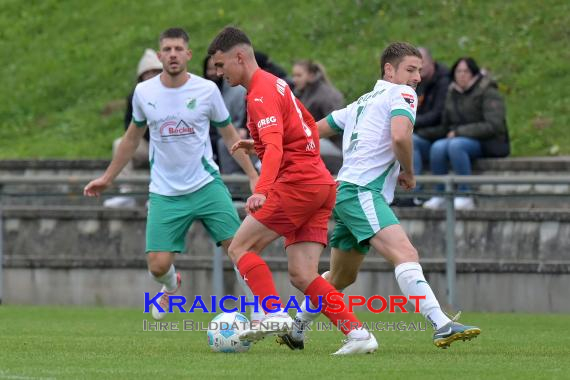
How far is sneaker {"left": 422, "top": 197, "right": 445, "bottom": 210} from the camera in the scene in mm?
16562

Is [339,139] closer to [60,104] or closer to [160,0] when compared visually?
[60,104]

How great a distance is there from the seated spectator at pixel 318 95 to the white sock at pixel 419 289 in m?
7.29

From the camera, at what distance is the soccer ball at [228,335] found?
32.9 ft

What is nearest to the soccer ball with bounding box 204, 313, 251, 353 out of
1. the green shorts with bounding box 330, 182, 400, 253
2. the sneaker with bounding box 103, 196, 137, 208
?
the green shorts with bounding box 330, 182, 400, 253

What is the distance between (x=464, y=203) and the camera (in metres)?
16.7

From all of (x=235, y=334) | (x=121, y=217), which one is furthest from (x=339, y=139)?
(x=235, y=334)

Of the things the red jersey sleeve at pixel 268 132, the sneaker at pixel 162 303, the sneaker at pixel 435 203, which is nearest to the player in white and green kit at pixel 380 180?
the red jersey sleeve at pixel 268 132

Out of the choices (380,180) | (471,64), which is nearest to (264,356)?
(380,180)

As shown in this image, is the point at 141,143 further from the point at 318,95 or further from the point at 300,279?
the point at 300,279

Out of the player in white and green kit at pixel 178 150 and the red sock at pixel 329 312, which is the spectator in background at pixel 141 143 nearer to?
the player in white and green kit at pixel 178 150

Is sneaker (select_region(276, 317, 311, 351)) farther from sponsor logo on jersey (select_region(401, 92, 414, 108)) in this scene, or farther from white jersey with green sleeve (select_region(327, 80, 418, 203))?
sponsor logo on jersey (select_region(401, 92, 414, 108))

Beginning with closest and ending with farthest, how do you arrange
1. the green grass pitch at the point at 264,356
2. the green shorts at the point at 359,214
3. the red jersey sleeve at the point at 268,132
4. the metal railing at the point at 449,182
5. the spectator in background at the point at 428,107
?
the green grass pitch at the point at 264,356
the red jersey sleeve at the point at 268,132
the green shorts at the point at 359,214
the metal railing at the point at 449,182
the spectator in background at the point at 428,107

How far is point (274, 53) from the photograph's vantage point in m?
22.4

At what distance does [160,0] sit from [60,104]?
3.46m
